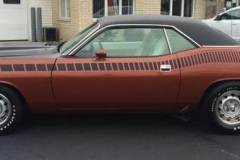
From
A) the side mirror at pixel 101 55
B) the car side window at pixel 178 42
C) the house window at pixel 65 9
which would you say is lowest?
the side mirror at pixel 101 55

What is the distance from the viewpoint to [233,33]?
1329 centimetres

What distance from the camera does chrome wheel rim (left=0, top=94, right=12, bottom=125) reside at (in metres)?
4.95

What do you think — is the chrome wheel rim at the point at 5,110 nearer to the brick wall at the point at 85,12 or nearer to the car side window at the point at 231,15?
the brick wall at the point at 85,12

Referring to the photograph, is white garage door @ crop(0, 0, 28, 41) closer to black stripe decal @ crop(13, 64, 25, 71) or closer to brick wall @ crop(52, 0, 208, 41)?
brick wall @ crop(52, 0, 208, 41)

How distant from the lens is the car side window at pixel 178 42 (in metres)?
5.07

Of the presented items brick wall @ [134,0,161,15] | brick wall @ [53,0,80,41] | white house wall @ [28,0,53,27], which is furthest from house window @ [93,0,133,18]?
white house wall @ [28,0,53,27]

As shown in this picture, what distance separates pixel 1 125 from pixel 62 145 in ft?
2.71

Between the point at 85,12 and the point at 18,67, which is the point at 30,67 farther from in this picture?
the point at 85,12

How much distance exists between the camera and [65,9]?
14227 mm

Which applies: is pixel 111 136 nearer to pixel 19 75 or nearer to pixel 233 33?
pixel 19 75

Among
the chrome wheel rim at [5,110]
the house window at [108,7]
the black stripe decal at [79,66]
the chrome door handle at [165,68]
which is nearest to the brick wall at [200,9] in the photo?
the house window at [108,7]

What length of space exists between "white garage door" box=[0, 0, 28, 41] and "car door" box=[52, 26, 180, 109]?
10.0 meters

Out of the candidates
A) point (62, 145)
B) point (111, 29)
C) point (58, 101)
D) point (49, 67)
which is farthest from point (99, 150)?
point (111, 29)

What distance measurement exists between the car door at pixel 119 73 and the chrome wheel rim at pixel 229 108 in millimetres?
611
